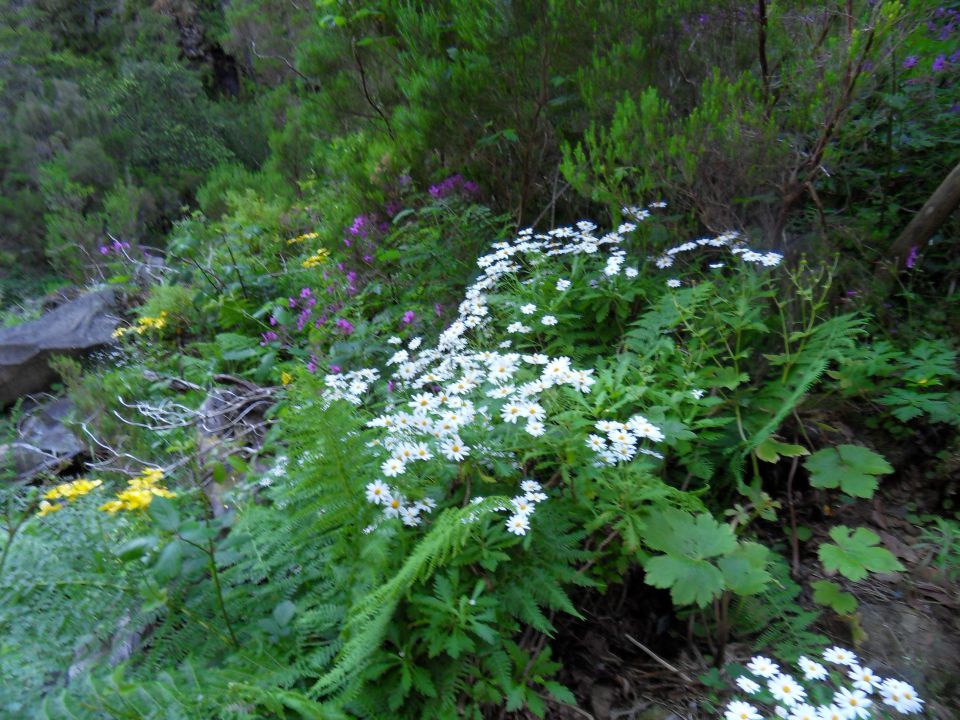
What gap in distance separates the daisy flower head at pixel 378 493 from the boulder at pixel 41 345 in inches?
195

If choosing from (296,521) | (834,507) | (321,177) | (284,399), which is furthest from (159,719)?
(321,177)

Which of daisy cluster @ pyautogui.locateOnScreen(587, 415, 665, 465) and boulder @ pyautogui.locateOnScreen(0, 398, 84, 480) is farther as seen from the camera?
boulder @ pyautogui.locateOnScreen(0, 398, 84, 480)

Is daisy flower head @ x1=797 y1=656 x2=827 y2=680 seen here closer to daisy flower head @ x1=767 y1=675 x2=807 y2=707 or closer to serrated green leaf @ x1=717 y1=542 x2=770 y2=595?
daisy flower head @ x1=767 y1=675 x2=807 y2=707

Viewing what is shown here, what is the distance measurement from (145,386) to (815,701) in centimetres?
424

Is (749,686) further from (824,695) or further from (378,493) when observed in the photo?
(378,493)

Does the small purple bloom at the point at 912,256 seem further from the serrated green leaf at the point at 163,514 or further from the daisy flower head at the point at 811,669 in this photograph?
the serrated green leaf at the point at 163,514

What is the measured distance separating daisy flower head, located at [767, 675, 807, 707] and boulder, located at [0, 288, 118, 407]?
19.1 feet

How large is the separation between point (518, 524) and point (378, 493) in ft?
1.24

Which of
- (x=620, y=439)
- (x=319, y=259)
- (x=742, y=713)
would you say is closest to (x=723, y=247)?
(x=620, y=439)

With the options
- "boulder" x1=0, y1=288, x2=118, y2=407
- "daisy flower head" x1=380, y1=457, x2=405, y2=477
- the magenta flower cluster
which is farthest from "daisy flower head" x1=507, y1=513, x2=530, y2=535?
"boulder" x1=0, y1=288, x2=118, y2=407

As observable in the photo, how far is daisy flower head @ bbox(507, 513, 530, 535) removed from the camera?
4.62 feet

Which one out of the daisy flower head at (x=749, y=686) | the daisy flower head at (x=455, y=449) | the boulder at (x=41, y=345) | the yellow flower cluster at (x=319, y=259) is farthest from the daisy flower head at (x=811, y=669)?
the boulder at (x=41, y=345)

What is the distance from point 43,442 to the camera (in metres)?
4.51

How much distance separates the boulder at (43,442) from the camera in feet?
13.1
